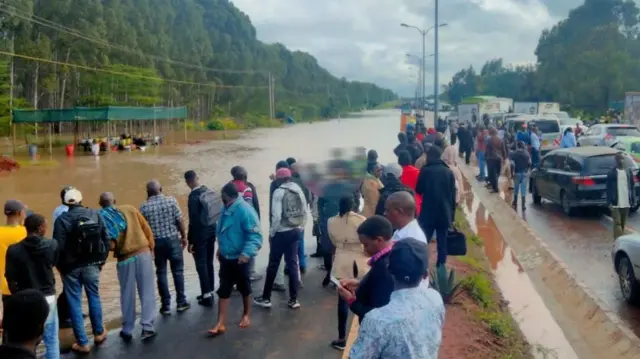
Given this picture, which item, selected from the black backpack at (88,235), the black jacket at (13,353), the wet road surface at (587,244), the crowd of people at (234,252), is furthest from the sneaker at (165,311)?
the wet road surface at (587,244)

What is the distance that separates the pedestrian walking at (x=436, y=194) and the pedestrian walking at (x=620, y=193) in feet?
13.9

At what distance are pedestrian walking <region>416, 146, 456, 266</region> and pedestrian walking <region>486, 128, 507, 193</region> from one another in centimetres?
970

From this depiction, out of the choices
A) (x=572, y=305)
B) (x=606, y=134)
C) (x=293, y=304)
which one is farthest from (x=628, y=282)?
(x=606, y=134)

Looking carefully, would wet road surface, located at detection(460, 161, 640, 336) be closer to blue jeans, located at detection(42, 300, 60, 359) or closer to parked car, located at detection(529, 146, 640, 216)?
parked car, located at detection(529, 146, 640, 216)

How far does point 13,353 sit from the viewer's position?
2.83 m

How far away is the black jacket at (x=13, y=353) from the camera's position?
2813 millimetres

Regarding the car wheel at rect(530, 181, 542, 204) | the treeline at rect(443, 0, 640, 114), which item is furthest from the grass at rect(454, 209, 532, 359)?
the treeline at rect(443, 0, 640, 114)

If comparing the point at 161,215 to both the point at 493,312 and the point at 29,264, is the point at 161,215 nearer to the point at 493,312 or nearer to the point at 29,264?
the point at 29,264

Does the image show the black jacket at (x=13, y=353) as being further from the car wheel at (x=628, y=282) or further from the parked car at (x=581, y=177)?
the parked car at (x=581, y=177)

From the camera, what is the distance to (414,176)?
9.38 metres

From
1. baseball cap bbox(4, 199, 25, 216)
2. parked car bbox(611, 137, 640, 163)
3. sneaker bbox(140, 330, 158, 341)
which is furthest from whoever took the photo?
parked car bbox(611, 137, 640, 163)

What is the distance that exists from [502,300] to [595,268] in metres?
2.54

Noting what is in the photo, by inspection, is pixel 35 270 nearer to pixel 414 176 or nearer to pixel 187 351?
pixel 187 351

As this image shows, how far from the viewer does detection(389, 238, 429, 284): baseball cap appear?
10.9ft
